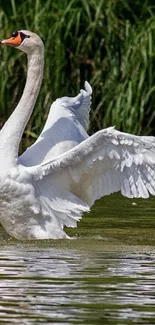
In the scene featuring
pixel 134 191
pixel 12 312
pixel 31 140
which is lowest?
pixel 31 140

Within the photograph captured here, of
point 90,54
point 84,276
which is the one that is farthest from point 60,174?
point 90,54

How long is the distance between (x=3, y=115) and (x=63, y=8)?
145cm

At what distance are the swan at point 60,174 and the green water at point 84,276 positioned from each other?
224mm

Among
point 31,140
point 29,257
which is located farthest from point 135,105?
point 29,257

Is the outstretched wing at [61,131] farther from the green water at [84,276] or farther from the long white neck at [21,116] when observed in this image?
the green water at [84,276]

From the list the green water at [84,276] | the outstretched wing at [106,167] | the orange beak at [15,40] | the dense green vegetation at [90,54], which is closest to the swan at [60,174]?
the outstretched wing at [106,167]

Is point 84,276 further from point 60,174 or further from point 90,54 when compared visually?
point 90,54

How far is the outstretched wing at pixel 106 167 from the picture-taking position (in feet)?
27.5

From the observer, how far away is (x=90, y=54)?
48.7 feet

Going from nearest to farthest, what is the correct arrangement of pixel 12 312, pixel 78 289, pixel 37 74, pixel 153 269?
pixel 12 312 → pixel 78 289 → pixel 153 269 → pixel 37 74

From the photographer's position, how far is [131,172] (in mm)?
8734

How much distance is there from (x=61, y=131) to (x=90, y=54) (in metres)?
5.74

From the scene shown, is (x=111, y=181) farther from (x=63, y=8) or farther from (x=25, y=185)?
(x=63, y=8)

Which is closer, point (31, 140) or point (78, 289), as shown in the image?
point (78, 289)
